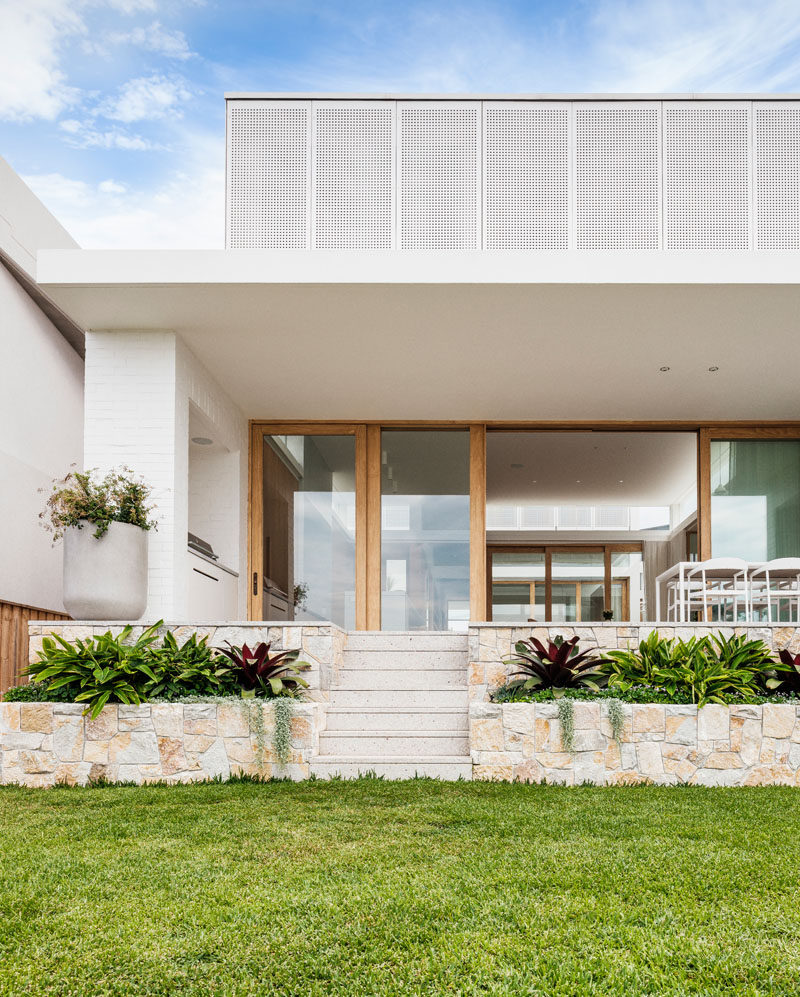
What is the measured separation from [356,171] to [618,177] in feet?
7.27

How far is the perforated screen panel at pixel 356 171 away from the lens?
774 centimetres

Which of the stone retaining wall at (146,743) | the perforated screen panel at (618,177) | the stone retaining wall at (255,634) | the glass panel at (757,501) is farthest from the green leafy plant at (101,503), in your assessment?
the glass panel at (757,501)

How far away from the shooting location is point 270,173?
7734 millimetres

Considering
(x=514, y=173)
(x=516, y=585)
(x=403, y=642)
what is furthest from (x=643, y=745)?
(x=516, y=585)

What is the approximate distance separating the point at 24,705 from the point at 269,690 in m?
1.52

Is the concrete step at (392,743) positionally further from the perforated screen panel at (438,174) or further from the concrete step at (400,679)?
the perforated screen panel at (438,174)

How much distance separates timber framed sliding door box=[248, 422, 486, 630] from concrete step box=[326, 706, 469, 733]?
3394 mm

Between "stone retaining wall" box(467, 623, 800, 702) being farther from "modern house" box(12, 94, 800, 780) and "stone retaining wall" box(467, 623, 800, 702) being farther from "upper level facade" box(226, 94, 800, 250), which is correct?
"upper level facade" box(226, 94, 800, 250)

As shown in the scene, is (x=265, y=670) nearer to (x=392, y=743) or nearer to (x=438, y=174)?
(x=392, y=743)

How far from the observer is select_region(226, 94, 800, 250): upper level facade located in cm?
766

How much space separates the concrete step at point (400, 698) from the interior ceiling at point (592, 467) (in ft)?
15.7

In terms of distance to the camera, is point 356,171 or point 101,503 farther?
point 356,171

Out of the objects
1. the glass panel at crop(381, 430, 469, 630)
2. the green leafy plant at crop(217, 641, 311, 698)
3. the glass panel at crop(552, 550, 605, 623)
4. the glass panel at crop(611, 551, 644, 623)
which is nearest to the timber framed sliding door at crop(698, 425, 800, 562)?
the glass panel at crop(381, 430, 469, 630)

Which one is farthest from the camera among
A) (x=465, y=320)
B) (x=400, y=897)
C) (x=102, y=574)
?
(x=465, y=320)
